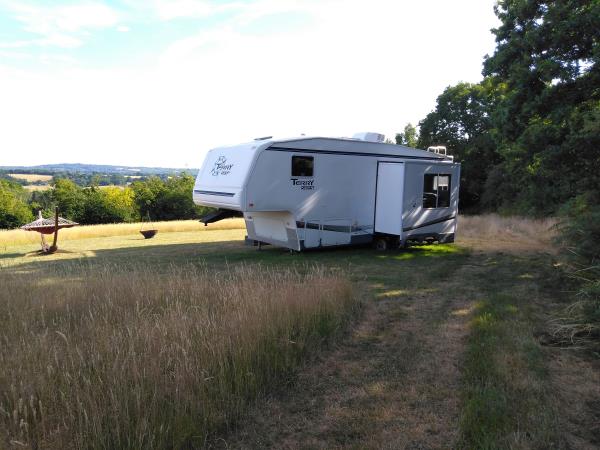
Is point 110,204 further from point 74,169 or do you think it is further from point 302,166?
point 74,169

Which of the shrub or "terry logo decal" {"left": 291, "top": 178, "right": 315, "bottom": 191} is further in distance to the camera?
"terry logo decal" {"left": 291, "top": 178, "right": 315, "bottom": 191}

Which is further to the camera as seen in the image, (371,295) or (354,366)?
(371,295)

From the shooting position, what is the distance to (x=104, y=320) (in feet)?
16.0

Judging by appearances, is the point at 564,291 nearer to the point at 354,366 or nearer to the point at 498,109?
the point at 354,366

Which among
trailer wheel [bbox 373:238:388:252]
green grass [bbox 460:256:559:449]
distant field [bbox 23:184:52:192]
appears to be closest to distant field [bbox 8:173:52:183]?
distant field [bbox 23:184:52:192]

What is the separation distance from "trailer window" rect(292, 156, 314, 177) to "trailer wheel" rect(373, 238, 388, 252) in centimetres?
305

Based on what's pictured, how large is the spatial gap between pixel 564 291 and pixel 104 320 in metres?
7.06

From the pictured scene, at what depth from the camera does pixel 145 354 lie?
368 centimetres

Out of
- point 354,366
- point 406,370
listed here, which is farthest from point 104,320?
point 406,370

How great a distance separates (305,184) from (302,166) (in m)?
0.49

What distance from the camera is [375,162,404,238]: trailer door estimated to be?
12461 mm

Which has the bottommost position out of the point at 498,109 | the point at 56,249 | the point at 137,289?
the point at 56,249

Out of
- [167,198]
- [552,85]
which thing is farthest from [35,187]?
[552,85]

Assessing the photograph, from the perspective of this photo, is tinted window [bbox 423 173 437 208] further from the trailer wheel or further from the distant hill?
the distant hill
